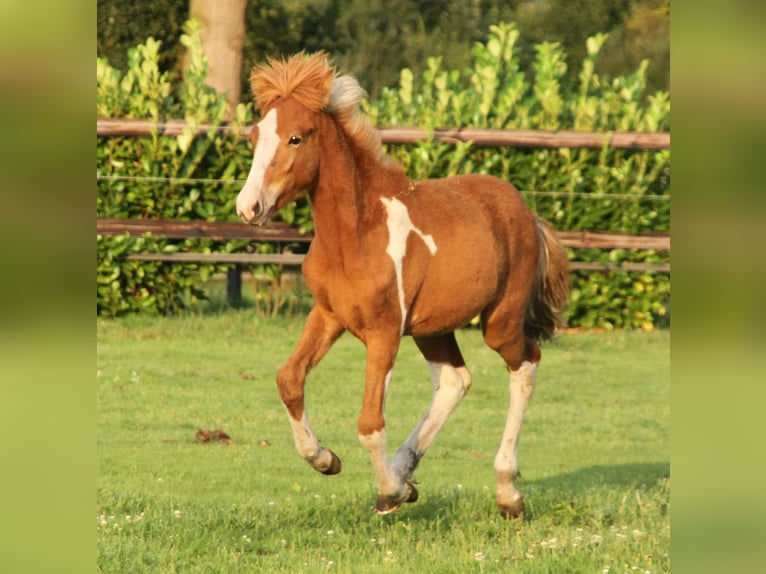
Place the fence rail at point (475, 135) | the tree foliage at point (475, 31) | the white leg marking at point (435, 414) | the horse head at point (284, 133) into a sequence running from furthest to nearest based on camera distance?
the tree foliage at point (475, 31)
the fence rail at point (475, 135)
the white leg marking at point (435, 414)
the horse head at point (284, 133)

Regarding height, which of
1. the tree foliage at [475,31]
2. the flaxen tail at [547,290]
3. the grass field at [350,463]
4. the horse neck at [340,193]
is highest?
the tree foliage at [475,31]

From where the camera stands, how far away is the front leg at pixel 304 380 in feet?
18.1

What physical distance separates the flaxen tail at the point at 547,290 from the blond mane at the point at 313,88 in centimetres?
159

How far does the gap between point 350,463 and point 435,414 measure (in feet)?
8.11

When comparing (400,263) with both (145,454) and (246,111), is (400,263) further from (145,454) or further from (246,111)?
(246,111)

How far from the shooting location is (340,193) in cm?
552

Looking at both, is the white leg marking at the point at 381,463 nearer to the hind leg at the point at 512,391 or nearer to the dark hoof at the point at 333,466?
the dark hoof at the point at 333,466

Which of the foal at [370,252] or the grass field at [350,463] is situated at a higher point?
the foal at [370,252]

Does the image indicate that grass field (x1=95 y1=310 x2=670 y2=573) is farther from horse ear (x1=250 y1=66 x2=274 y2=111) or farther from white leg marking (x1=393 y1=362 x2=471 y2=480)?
horse ear (x1=250 y1=66 x2=274 y2=111)

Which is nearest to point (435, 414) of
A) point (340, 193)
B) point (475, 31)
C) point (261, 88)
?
point (340, 193)

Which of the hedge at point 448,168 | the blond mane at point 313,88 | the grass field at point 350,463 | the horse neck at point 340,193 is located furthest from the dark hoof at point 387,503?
the hedge at point 448,168

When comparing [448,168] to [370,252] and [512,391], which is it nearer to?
[512,391]
